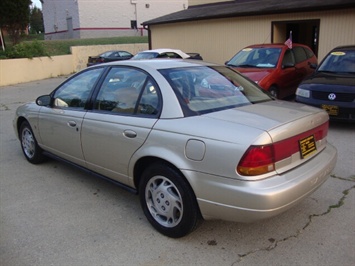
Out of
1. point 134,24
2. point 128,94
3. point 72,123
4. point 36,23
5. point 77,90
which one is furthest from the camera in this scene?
point 36,23

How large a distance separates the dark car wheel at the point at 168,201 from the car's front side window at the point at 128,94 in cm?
60

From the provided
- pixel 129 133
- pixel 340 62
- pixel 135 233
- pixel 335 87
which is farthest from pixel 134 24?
pixel 135 233

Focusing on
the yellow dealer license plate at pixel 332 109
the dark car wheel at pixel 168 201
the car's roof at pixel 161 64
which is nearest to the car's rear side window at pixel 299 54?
the yellow dealer license plate at pixel 332 109

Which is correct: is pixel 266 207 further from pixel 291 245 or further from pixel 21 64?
pixel 21 64

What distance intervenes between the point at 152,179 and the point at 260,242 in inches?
44.8

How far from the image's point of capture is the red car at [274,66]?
860cm

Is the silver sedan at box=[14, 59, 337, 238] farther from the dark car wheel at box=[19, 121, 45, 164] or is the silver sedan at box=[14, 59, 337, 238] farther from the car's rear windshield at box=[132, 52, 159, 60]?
the car's rear windshield at box=[132, 52, 159, 60]

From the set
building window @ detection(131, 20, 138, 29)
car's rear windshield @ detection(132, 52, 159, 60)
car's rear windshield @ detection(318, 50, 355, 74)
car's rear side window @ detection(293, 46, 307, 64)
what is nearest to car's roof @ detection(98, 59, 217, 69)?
car's rear windshield @ detection(318, 50, 355, 74)

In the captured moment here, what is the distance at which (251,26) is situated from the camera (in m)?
14.4

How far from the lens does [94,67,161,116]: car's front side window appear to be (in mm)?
3402

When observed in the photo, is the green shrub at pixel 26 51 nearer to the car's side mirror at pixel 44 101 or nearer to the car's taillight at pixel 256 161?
the car's side mirror at pixel 44 101

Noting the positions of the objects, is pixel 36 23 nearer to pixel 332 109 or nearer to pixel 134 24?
pixel 134 24

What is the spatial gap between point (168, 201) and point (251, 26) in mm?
12675

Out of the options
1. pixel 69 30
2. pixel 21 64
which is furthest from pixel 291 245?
pixel 69 30
